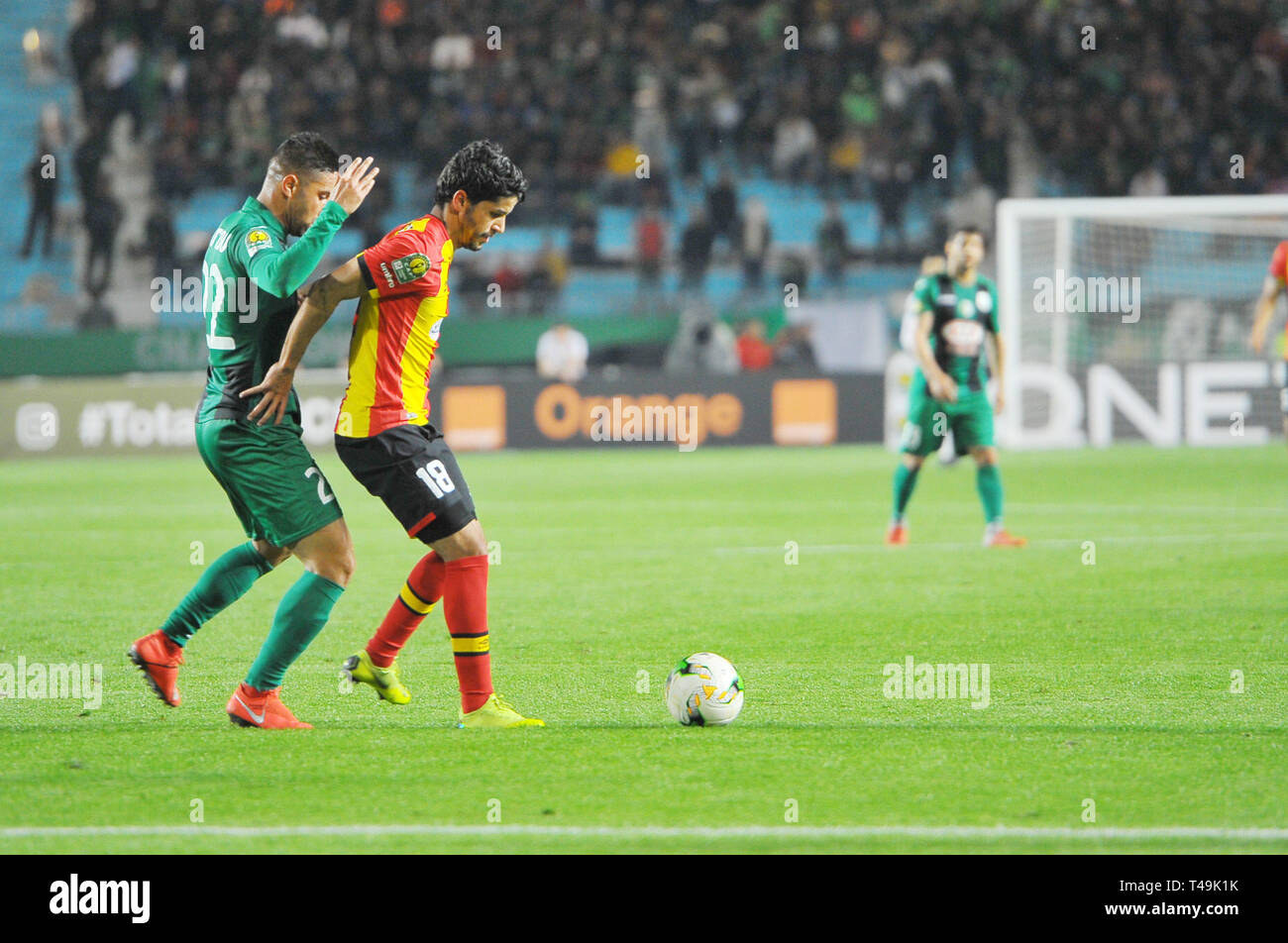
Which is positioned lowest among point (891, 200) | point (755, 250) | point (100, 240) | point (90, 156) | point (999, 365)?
point (999, 365)

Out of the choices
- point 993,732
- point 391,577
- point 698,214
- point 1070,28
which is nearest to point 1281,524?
point 391,577

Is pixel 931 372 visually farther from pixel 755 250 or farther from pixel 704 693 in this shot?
pixel 755 250

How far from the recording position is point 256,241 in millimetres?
5297

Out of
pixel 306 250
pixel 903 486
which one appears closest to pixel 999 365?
pixel 903 486

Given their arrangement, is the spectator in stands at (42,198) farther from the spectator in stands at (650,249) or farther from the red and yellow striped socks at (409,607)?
the red and yellow striped socks at (409,607)

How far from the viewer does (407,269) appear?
5.31 m

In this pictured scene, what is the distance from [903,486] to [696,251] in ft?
40.6

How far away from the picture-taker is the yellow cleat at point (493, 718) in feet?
18.2

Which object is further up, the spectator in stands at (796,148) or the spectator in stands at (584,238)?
the spectator in stands at (796,148)

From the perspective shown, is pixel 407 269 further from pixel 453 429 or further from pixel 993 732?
pixel 453 429

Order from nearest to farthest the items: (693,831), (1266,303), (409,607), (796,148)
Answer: (693,831) → (409,607) → (1266,303) → (796,148)

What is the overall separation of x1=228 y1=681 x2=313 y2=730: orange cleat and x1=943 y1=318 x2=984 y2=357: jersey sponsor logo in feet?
22.3

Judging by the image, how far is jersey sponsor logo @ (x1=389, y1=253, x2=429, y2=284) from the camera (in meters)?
5.30

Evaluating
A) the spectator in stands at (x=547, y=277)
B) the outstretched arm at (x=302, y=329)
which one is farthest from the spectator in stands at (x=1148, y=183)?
the outstretched arm at (x=302, y=329)
